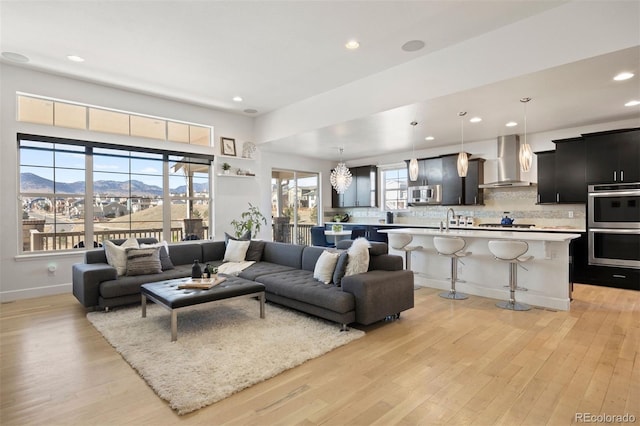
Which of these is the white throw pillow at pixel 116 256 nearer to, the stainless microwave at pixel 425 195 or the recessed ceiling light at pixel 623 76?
the stainless microwave at pixel 425 195

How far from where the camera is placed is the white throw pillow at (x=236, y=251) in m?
5.43

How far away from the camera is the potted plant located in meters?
7.15

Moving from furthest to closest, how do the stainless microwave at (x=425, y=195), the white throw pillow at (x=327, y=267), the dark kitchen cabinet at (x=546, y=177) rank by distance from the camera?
the stainless microwave at (x=425, y=195), the dark kitchen cabinet at (x=546, y=177), the white throw pillow at (x=327, y=267)

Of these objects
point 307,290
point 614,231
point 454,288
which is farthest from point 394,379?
point 614,231

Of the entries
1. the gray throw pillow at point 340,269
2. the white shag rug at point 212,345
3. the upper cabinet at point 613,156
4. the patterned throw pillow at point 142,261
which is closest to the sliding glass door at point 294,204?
the patterned throw pillow at point 142,261

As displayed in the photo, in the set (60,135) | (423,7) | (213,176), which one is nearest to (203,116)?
(213,176)

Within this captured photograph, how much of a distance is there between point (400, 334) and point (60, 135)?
5.70 meters

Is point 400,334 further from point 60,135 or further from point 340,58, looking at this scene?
point 60,135

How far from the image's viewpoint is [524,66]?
11.6ft

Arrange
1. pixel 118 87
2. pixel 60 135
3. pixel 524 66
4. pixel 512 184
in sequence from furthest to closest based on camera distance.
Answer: pixel 512 184 < pixel 118 87 < pixel 60 135 < pixel 524 66

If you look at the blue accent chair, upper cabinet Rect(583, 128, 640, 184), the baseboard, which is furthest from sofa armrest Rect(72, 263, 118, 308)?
upper cabinet Rect(583, 128, 640, 184)

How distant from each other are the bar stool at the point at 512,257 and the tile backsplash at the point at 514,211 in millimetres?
2738

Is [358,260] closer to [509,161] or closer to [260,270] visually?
[260,270]

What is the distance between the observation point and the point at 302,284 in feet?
12.9
